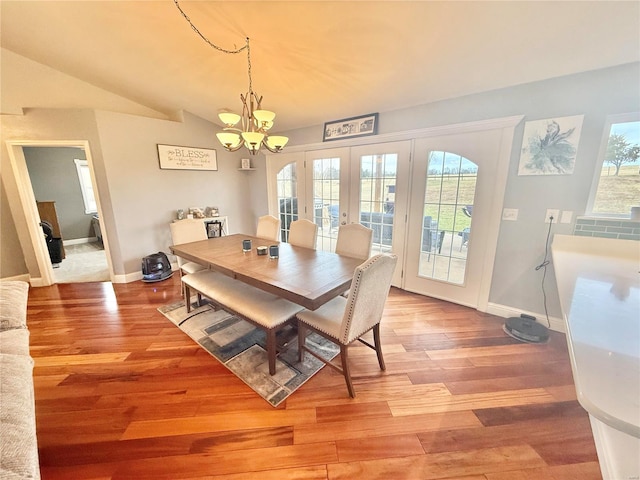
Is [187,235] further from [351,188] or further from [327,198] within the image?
[351,188]

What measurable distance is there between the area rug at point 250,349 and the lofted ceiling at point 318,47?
2477 millimetres

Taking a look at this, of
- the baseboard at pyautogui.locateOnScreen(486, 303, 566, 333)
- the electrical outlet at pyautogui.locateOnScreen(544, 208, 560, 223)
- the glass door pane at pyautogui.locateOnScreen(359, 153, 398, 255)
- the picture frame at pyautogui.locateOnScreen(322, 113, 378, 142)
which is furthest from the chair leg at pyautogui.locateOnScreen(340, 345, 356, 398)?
the picture frame at pyautogui.locateOnScreen(322, 113, 378, 142)

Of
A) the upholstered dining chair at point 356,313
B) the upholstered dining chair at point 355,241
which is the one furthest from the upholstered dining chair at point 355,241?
the upholstered dining chair at point 356,313

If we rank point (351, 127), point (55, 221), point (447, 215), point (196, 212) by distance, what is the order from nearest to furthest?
point (447, 215), point (351, 127), point (196, 212), point (55, 221)

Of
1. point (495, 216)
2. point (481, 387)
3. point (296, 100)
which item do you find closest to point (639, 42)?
point (495, 216)

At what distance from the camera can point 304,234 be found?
9.10ft

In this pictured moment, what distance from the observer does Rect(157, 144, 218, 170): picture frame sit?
11.9ft

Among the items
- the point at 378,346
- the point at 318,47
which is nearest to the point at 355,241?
the point at 378,346

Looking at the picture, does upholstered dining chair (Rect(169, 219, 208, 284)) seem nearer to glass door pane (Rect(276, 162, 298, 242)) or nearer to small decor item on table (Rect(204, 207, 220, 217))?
small decor item on table (Rect(204, 207, 220, 217))

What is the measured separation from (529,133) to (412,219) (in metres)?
1.28

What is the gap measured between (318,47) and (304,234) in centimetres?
170

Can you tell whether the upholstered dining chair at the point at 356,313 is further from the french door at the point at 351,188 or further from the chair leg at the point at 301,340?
the french door at the point at 351,188

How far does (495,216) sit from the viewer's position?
2422mm

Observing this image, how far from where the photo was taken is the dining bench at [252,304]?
5.71 ft
